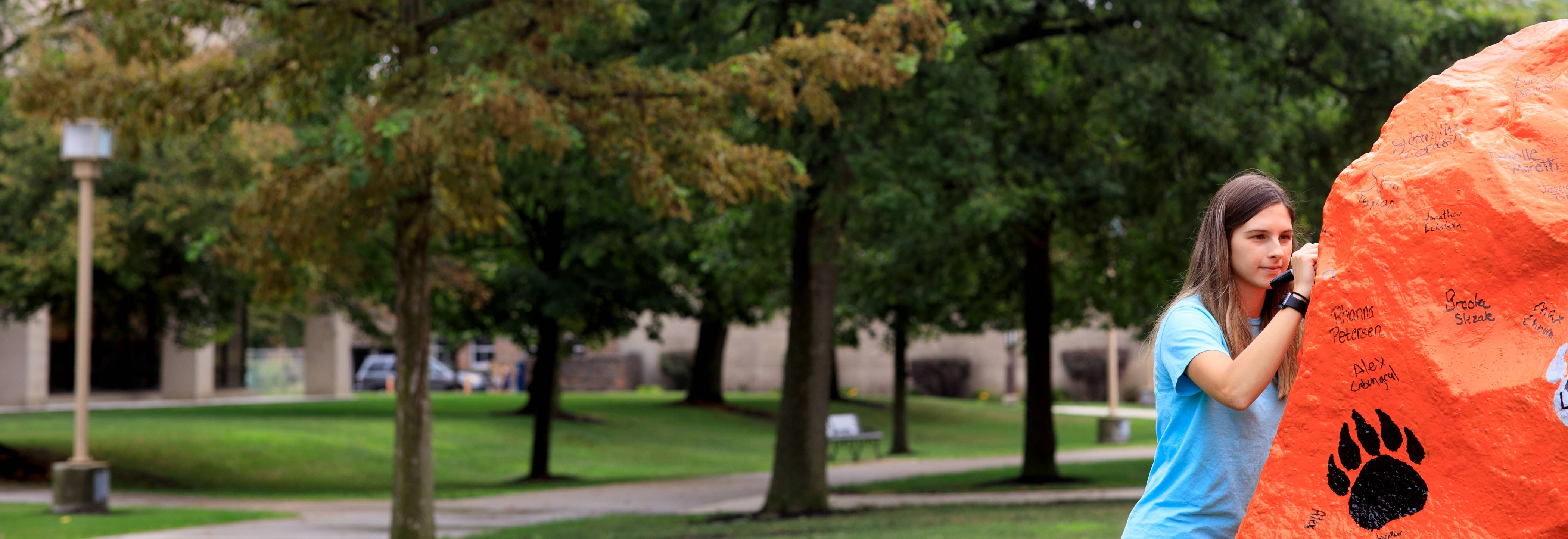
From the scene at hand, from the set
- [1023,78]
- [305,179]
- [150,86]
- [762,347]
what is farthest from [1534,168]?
[762,347]

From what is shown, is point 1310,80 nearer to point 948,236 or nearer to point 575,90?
point 948,236

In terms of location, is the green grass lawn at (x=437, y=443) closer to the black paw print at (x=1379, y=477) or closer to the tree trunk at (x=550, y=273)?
the tree trunk at (x=550, y=273)

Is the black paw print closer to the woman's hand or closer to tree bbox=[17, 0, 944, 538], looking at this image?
the woman's hand

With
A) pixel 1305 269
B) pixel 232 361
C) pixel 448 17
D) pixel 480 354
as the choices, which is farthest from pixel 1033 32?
pixel 480 354

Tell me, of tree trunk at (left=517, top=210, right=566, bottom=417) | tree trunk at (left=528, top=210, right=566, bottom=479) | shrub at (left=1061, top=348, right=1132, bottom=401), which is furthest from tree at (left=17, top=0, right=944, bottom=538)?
shrub at (left=1061, top=348, right=1132, bottom=401)

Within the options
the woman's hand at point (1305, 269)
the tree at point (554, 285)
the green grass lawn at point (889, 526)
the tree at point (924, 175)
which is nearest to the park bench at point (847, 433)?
the tree at point (554, 285)

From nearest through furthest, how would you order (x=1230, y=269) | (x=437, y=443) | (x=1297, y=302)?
1. (x=1297, y=302)
2. (x=1230, y=269)
3. (x=437, y=443)

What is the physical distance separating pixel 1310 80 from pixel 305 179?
10.3m

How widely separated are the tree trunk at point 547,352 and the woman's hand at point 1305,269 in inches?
747

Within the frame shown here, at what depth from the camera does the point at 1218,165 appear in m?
13.7

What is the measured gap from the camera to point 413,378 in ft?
32.7

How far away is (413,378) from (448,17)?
2.79 meters

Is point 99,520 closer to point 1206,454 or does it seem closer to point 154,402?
point 1206,454

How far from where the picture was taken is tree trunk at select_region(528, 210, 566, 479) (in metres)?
21.5
